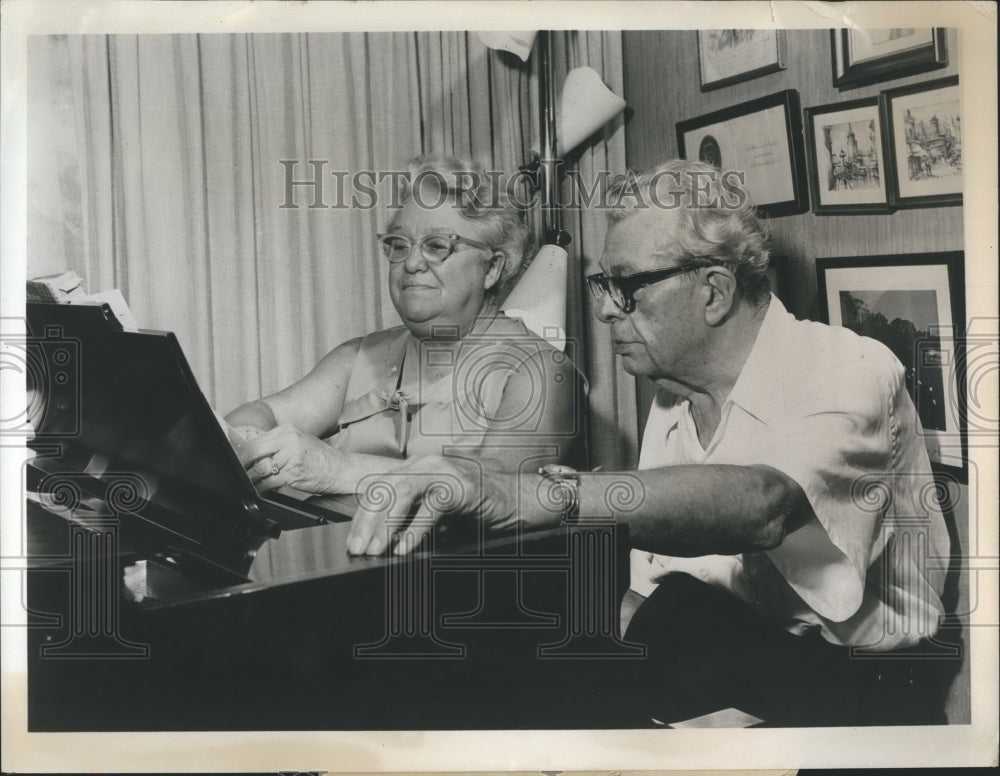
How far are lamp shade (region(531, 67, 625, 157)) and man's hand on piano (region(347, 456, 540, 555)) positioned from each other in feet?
2.67

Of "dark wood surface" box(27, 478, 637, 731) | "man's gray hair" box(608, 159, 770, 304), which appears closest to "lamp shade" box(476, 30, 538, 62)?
"man's gray hair" box(608, 159, 770, 304)

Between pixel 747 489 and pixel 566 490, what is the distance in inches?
17.4

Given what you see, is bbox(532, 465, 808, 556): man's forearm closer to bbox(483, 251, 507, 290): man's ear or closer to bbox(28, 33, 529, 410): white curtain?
bbox(483, 251, 507, 290): man's ear

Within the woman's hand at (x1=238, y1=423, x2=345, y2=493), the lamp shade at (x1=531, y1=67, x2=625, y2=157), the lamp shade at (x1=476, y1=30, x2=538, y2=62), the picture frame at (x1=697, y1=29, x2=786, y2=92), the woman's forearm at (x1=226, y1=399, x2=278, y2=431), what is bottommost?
the woman's hand at (x1=238, y1=423, x2=345, y2=493)

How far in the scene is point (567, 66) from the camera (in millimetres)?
2377

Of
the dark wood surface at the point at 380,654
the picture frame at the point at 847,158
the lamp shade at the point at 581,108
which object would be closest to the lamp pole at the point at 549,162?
the lamp shade at the point at 581,108

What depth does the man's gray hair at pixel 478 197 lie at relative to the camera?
2334mm

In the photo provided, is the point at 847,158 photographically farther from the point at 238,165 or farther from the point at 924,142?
the point at 238,165

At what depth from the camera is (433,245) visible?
91.6 inches

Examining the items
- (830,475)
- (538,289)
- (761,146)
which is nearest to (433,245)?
(538,289)

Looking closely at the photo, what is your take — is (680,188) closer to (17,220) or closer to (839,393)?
(839,393)

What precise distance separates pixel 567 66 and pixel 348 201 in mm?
648

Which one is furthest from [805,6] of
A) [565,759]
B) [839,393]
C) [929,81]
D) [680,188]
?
[565,759]

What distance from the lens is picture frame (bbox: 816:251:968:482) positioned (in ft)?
7.76
